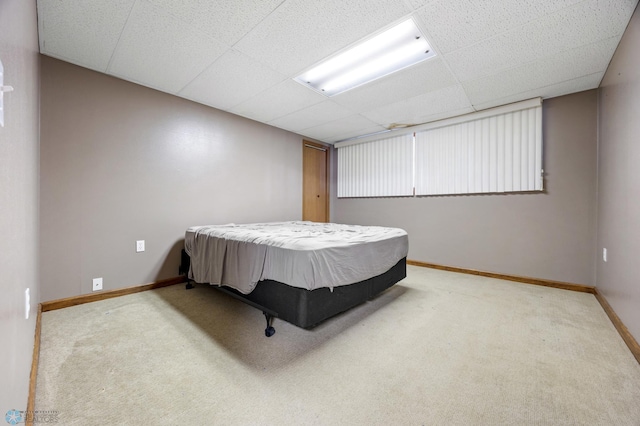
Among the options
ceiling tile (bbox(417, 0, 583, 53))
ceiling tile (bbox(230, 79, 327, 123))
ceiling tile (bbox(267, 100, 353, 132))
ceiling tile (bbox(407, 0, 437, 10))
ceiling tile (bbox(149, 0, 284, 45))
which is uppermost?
ceiling tile (bbox(267, 100, 353, 132))

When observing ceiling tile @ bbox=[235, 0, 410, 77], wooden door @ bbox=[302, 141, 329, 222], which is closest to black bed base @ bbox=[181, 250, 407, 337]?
ceiling tile @ bbox=[235, 0, 410, 77]

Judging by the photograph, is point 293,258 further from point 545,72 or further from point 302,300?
point 545,72

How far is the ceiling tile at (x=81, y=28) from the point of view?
1654 millimetres

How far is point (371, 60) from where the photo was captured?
2.29m

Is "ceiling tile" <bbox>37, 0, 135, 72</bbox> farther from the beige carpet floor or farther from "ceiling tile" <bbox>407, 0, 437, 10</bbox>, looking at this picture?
the beige carpet floor

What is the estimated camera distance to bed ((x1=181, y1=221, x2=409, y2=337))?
1.62 meters

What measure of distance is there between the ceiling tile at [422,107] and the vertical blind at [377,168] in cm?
50

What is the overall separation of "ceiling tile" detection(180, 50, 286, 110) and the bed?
1546mm

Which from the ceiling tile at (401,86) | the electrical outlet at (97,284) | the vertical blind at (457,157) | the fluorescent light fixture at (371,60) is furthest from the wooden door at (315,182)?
the electrical outlet at (97,284)

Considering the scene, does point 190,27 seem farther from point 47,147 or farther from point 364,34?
point 47,147

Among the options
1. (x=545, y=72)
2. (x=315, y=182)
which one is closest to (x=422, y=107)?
(x=545, y=72)

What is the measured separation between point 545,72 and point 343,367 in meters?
3.12

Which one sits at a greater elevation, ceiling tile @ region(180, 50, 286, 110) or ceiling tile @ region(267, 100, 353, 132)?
ceiling tile @ region(267, 100, 353, 132)

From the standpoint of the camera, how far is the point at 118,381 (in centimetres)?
129
